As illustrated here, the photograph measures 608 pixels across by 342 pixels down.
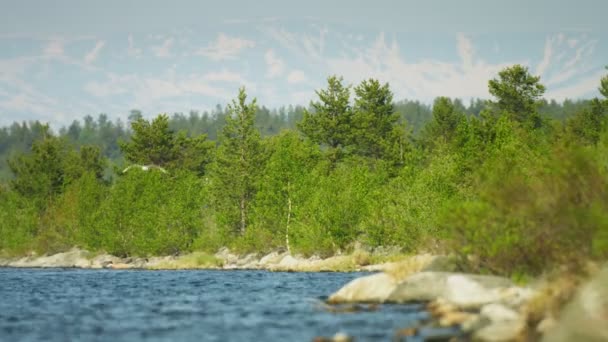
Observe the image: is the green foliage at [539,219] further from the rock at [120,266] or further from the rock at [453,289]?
the rock at [120,266]

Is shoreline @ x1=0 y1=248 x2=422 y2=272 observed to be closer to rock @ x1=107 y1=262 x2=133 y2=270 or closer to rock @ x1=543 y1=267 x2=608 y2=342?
rock @ x1=107 y1=262 x2=133 y2=270

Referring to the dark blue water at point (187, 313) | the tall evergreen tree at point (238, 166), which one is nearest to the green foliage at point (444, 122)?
the tall evergreen tree at point (238, 166)

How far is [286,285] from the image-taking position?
42.9 m

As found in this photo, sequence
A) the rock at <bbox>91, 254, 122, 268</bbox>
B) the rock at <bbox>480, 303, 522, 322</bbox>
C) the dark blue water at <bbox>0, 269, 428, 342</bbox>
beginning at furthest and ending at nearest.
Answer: the rock at <bbox>91, 254, 122, 268</bbox> → the dark blue water at <bbox>0, 269, 428, 342</bbox> → the rock at <bbox>480, 303, 522, 322</bbox>

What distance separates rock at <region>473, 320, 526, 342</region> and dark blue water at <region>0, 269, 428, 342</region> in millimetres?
2649

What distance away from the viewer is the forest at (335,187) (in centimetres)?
2961

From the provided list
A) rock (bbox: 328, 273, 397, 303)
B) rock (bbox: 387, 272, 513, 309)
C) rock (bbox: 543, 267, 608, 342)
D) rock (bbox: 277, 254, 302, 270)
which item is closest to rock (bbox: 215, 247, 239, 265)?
rock (bbox: 277, 254, 302, 270)

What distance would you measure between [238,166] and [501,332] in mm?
65233

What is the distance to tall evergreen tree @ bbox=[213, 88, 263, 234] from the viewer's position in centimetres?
8269

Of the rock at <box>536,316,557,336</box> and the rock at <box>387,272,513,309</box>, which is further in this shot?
the rock at <box>387,272,513,309</box>

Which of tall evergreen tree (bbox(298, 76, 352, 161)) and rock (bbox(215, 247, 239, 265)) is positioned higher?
tall evergreen tree (bbox(298, 76, 352, 161))

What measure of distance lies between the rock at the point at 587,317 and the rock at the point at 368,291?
35.0 feet

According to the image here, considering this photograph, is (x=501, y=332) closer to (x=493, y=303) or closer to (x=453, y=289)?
(x=493, y=303)

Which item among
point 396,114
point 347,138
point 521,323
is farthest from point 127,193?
point 521,323
